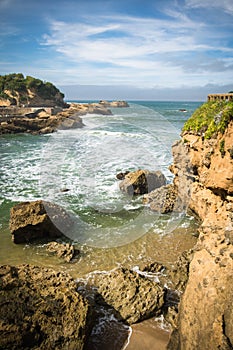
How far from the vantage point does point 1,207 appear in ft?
36.0

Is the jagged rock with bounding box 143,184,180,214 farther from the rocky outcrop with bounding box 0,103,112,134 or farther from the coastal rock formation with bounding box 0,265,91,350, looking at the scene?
the rocky outcrop with bounding box 0,103,112,134

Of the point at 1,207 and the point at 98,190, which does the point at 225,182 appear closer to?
the point at 98,190

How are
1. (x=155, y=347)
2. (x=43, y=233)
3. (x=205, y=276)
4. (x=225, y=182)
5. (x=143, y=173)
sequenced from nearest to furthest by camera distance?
(x=205, y=276) < (x=155, y=347) < (x=225, y=182) < (x=43, y=233) < (x=143, y=173)

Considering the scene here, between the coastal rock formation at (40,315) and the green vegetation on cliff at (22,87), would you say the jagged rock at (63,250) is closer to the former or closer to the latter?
the coastal rock formation at (40,315)

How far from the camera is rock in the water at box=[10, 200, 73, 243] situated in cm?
830

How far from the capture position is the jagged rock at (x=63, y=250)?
7.42 metres

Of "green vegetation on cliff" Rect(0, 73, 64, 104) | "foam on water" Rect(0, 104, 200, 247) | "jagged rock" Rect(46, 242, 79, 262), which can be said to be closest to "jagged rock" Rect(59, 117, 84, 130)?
"foam on water" Rect(0, 104, 200, 247)

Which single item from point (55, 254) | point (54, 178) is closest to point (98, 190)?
point (54, 178)

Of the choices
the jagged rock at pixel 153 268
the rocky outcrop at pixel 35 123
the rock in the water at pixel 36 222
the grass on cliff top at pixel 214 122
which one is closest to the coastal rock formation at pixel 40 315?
the jagged rock at pixel 153 268

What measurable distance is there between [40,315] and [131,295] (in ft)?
6.52

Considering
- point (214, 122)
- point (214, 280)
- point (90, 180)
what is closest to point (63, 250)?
point (214, 280)

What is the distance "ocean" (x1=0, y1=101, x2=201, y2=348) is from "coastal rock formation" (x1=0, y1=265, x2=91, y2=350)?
2.00m

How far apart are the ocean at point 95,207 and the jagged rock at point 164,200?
301 mm

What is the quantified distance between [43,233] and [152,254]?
3.84 meters
